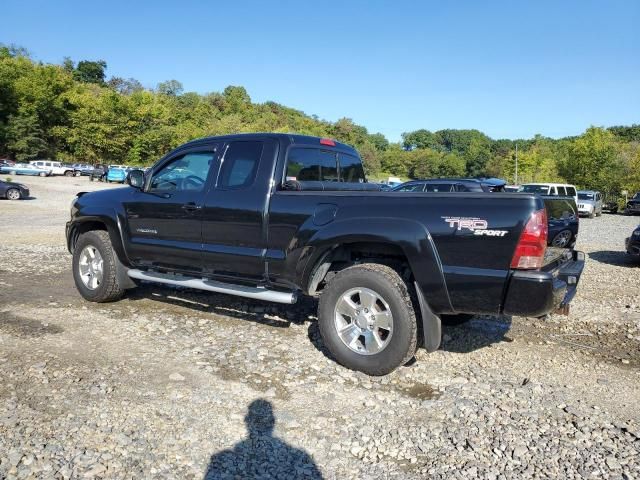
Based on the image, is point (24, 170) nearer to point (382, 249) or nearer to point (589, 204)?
point (589, 204)

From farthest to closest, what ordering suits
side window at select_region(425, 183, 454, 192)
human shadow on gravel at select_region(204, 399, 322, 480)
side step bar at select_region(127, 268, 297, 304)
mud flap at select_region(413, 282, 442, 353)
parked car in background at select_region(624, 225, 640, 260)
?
1. side window at select_region(425, 183, 454, 192)
2. parked car in background at select_region(624, 225, 640, 260)
3. side step bar at select_region(127, 268, 297, 304)
4. mud flap at select_region(413, 282, 442, 353)
5. human shadow on gravel at select_region(204, 399, 322, 480)

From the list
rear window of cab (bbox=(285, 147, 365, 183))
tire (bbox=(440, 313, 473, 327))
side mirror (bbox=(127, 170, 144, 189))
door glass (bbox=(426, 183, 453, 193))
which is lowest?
tire (bbox=(440, 313, 473, 327))

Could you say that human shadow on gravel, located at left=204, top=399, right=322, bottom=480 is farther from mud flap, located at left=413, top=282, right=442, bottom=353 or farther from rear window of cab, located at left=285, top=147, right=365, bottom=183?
rear window of cab, located at left=285, top=147, right=365, bottom=183

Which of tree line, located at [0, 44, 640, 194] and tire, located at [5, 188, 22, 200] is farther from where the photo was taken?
tree line, located at [0, 44, 640, 194]

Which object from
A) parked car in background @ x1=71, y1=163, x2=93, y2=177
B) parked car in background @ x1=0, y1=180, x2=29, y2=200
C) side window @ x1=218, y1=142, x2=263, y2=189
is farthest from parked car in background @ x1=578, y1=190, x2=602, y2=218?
parked car in background @ x1=71, y1=163, x2=93, y2=177

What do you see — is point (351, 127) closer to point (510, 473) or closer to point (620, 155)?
point (620, 155)

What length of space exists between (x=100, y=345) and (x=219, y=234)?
1486mm

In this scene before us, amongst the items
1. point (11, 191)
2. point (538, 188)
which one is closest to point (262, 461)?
point (538, 188)

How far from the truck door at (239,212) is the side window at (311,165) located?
205 mm

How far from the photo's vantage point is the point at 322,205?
439cm

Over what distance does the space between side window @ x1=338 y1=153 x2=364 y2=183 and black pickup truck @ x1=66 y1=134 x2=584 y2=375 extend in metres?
0.01

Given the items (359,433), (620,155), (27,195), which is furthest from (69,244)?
(620,155)

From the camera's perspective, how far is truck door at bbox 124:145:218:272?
5.21m

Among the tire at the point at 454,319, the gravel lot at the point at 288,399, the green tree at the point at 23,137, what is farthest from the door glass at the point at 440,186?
the green tree at the point at 23,137
